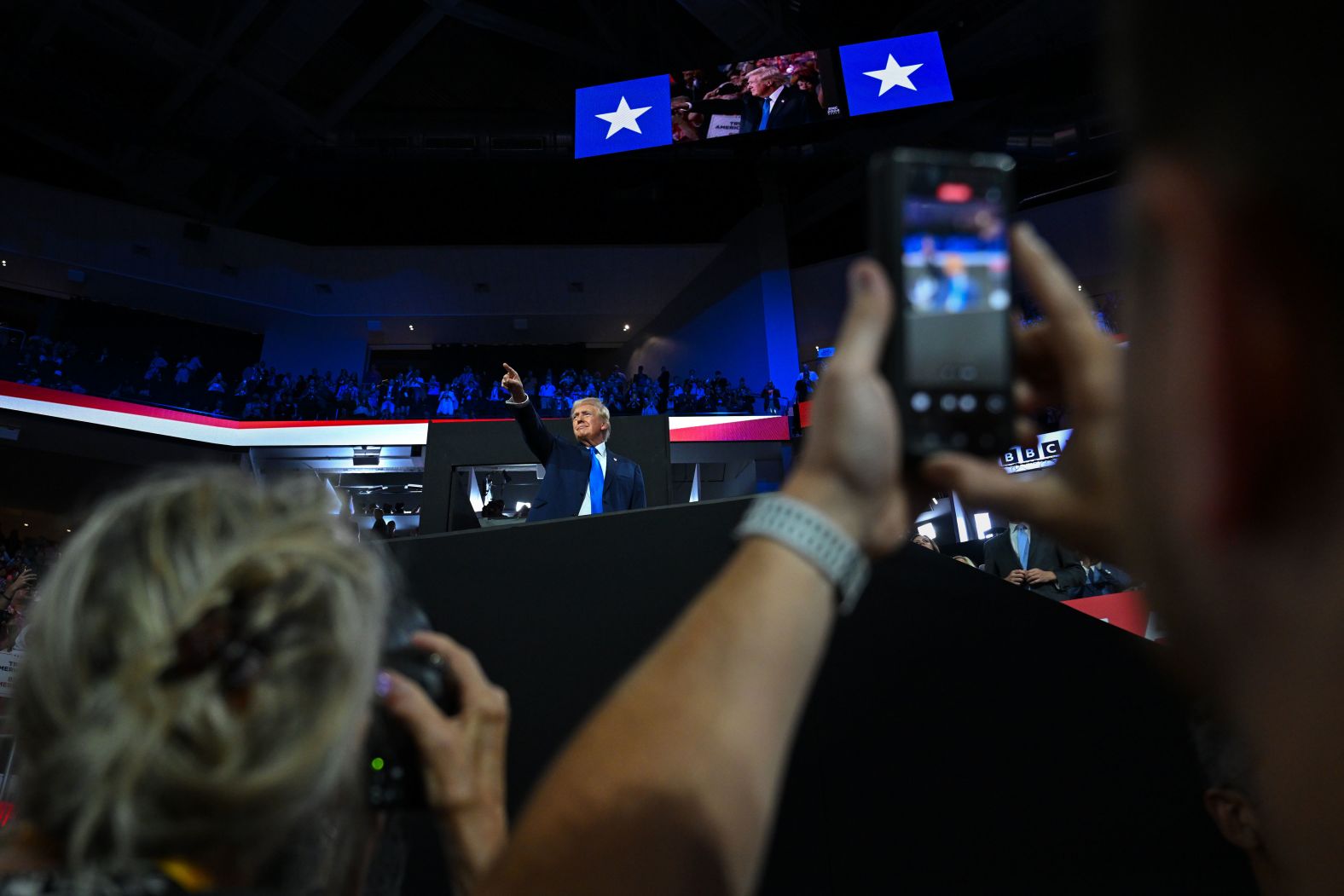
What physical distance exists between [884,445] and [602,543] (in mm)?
913

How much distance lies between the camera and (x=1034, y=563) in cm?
392

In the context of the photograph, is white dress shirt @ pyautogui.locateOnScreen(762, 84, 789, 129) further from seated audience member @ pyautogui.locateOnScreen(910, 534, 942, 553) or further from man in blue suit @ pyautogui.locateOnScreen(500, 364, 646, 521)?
man in blue suit @ pyautogui.locateOnScreen(500, 364, 646, 521)

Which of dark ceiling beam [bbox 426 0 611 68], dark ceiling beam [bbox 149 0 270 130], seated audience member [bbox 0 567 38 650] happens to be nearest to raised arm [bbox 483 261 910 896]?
seated audience member [bbox 0 567 38 650]

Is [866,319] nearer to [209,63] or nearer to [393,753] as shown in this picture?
[393,753]

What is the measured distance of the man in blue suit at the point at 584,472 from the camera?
389 cm

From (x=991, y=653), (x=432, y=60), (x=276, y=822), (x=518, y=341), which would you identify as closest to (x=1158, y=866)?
(x=991, y=653)

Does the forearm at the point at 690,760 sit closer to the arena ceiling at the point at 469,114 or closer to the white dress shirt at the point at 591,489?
the white dress shirt at the point at 591,489

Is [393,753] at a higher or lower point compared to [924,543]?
higher

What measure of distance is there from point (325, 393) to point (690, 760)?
13.7 metres

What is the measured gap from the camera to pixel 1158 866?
1154 mm

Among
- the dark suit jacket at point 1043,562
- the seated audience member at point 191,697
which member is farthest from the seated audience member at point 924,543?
the seated audience member at point 191,697

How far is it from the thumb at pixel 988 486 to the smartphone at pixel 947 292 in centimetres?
Result: 1

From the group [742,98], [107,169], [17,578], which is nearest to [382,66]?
[107,169]

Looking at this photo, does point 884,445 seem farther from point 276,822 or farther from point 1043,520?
point 276,822
